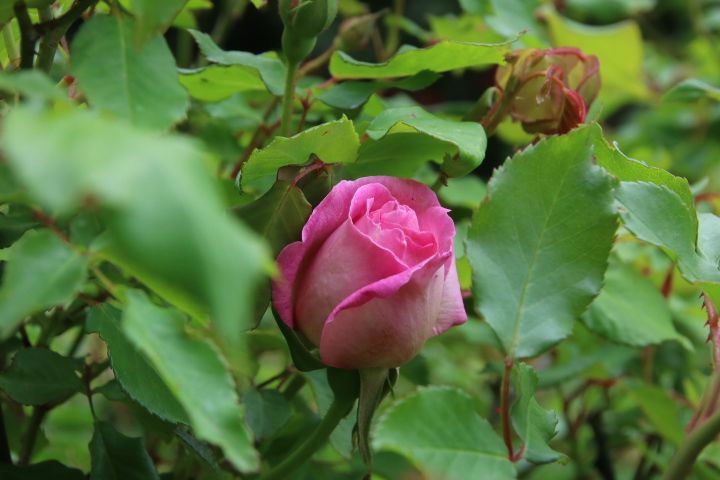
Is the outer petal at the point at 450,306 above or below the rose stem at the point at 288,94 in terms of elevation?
below

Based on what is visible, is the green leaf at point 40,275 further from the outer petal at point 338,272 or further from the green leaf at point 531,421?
the green leaf at point 531,421

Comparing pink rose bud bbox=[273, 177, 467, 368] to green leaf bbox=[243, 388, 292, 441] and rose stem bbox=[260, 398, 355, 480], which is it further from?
green leaf bbox=[243, 388, 292, 441]

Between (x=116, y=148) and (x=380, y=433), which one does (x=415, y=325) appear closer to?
(x=380, y=433)

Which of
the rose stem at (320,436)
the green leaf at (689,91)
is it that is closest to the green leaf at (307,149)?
the rose stem at (320,436)

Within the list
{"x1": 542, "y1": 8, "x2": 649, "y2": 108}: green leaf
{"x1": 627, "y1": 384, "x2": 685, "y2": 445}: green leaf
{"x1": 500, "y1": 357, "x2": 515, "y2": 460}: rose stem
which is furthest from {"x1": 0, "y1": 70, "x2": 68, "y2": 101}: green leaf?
{"x1": 542, "y1": 8, "x2": 649, "y2": 108}: green leaf

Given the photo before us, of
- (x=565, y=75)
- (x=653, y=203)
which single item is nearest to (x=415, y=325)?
(x=653, y=203)
